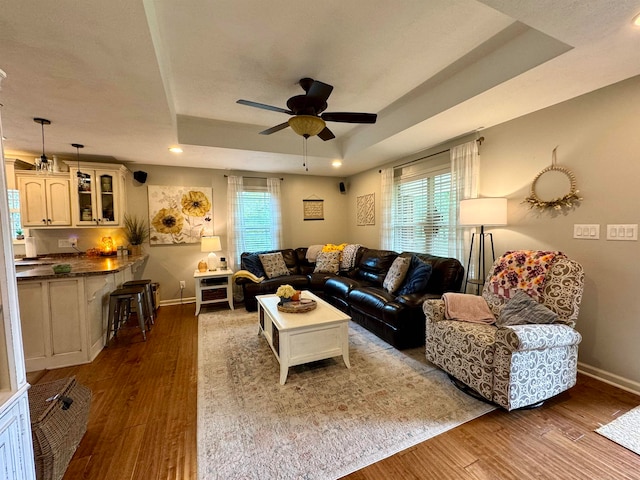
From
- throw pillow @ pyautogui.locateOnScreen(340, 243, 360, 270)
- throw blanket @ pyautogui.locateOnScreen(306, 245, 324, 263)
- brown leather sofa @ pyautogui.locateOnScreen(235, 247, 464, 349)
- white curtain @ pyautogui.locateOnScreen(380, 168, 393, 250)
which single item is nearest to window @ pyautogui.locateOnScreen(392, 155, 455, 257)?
white curtain @ pyautogui.locateOnScreen(380, 168, 393, 250)

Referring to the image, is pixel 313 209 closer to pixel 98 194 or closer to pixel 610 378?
pixel 98 194

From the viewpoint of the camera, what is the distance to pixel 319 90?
2.15 metres

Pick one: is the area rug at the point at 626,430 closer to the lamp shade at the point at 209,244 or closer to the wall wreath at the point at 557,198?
the wall wreath at the point at 557,198

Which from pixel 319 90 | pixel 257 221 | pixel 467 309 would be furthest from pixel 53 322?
pixel 467 309

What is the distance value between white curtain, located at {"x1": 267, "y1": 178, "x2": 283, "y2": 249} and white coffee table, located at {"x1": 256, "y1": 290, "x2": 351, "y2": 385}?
2.73 m

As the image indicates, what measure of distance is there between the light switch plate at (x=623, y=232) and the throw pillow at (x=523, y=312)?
829 millimetres

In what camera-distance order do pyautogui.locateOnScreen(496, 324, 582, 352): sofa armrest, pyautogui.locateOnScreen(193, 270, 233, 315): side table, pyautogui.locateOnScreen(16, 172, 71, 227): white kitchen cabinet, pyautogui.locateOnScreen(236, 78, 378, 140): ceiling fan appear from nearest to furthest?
pyautogui.locateOnScreen(496, 324, 582, 352): sofa armrest
pyautogui.locateOnScreen(236, 78, 378, 140): ceiling fan
pyautogui.locateOnScreen(16, 172, 71, 227): white kitchen cabinet
pyautogui.locateOnScreen(193, 270, 233, 315): side table

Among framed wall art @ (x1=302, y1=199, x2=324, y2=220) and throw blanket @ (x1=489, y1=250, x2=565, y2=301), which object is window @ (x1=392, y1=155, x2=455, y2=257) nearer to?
throw blanket @ (x1=489, y1=250, x2=565, y2=301)

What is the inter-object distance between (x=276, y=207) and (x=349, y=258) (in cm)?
173

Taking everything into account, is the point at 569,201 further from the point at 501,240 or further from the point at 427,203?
the point at 427,203

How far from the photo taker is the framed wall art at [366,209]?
513 cm

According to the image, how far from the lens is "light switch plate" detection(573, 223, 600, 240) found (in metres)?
2.31

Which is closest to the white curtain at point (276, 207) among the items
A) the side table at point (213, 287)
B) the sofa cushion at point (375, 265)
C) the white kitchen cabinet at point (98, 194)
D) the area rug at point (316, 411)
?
the side table at point (213, 287)

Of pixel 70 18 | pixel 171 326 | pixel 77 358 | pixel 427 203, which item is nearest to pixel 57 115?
pixel 70 18
